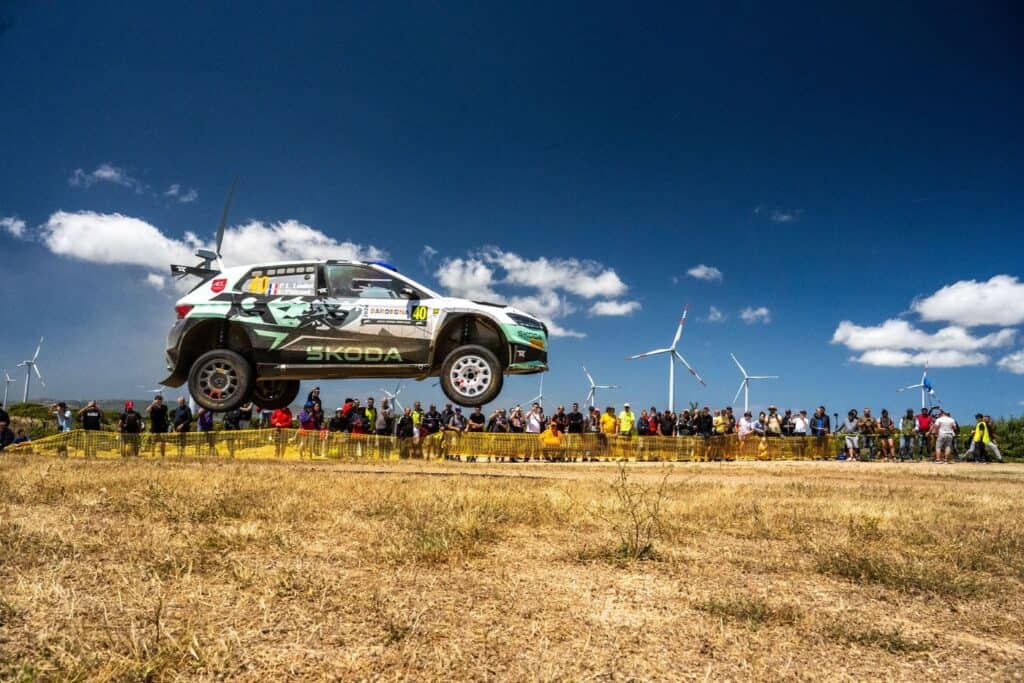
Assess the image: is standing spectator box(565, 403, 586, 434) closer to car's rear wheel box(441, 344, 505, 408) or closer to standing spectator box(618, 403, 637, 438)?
standing spectator box(618, 403, 637, 438)

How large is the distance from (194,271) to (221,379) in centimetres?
119

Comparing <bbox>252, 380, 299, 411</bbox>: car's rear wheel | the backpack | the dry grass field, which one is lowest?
the dry grass field

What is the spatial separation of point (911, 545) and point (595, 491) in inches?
206

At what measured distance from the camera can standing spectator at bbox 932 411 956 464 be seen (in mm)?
27067

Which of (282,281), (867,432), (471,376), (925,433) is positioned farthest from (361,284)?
(925,433)

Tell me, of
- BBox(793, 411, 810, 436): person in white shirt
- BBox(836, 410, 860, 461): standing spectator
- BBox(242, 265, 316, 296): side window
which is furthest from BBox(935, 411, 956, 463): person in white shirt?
BBox(242, 265, 316, 296): side window

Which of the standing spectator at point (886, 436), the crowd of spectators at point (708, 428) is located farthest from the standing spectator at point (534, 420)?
the standing spectator at point (886, 436)

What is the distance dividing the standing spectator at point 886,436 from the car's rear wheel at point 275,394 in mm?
28439

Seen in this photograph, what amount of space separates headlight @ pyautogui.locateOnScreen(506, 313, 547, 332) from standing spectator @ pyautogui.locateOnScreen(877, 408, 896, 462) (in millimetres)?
27052

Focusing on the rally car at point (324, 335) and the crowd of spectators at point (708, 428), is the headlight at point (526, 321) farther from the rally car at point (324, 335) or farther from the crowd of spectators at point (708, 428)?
the crowd of spectators at point (708, 428)

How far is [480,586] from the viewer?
576 cm

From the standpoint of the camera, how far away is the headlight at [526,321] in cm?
699

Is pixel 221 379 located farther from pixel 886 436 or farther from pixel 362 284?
pixel 886 436

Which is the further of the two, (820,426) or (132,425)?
(820,426)
